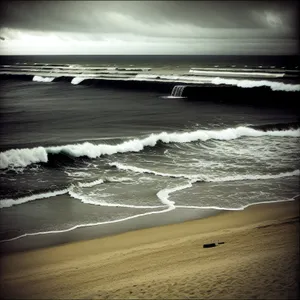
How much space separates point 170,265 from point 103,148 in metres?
6.86

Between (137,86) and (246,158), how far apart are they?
23110mm

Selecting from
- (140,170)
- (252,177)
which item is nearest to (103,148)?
(140,170)

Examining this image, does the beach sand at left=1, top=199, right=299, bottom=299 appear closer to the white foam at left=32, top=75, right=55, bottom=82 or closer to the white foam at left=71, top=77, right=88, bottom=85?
the white foam at left=71, top=77, right=88, bottom=85

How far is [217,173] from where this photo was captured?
8344 millimetres

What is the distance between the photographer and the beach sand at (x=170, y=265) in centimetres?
354

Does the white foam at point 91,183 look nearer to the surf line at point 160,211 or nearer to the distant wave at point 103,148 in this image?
the surf line at point 160,211

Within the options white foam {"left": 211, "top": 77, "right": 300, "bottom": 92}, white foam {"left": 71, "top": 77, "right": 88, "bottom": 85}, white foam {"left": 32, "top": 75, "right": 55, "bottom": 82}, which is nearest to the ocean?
white foam {"left": 211, "top": 77, "right": 300, "bottom": 92}

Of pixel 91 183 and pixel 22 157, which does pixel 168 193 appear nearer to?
pixel 91 183

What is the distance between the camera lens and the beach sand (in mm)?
3535

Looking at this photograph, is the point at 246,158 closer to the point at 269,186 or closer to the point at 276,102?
the point at 269,186

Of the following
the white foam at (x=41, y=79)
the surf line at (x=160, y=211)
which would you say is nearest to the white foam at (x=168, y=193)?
the surf line at (x=160, y=211)

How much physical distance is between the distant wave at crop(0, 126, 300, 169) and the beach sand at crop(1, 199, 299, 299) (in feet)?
17.1

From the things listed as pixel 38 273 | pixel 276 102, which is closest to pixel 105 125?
pixel 38 273

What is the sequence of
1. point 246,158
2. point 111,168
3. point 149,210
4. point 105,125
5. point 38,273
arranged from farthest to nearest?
point 105,125 → point 246,158 → point 111,168 → point 149,210 → point 38,273
